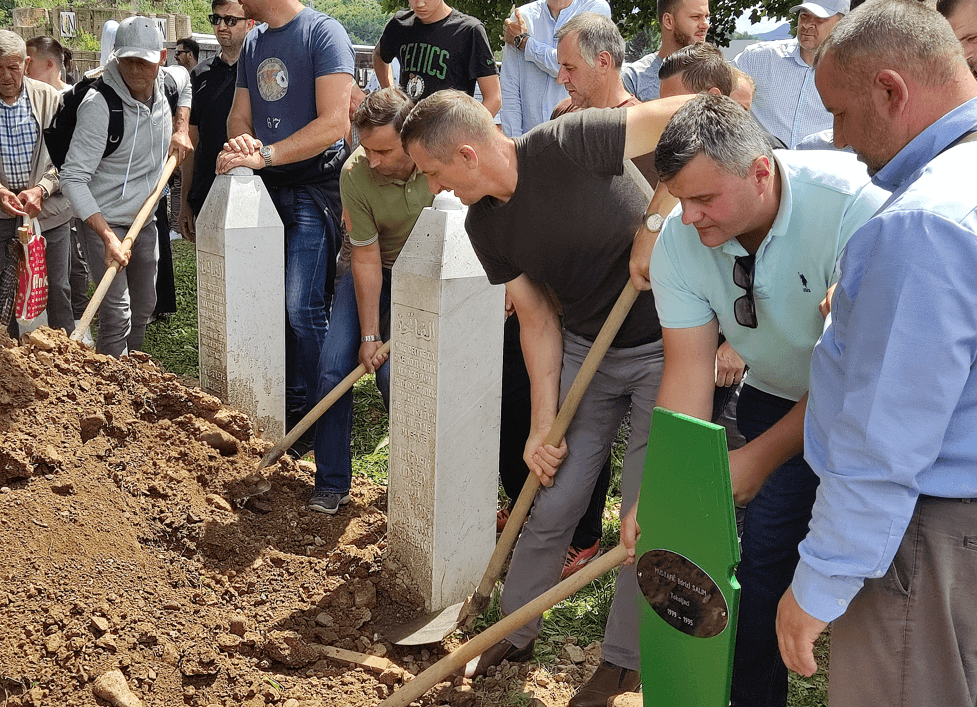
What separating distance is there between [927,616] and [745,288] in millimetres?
956

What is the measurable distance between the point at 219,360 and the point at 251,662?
2140 millimetres

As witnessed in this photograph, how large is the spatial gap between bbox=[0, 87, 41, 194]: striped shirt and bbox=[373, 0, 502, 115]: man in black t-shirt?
97.6 inches

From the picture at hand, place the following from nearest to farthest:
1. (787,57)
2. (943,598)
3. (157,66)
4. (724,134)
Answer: (943,598) < (724,134) < (787,57) < (157,66)

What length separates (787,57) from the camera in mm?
4781

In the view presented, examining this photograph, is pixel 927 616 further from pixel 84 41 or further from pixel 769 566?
pixel 84 41

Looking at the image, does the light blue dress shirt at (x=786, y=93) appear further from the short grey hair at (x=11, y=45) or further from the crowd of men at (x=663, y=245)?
the short grey hair at (x=11, y=45)

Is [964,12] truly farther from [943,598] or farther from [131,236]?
[131,236]

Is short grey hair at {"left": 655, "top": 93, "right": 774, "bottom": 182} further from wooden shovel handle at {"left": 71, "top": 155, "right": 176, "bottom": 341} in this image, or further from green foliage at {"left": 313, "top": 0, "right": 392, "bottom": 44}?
green foliage at {"left": 313, "top": 0, "right": 392, "bottom": 44}

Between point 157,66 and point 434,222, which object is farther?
point 157,66

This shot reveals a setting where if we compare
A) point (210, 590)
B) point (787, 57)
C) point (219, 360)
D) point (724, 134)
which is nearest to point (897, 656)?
point (724, 134)

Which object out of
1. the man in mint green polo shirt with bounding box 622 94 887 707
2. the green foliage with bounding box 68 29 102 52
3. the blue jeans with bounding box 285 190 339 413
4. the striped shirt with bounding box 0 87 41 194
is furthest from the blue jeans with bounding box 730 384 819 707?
the green foliage with bounding box 68 29 102 52

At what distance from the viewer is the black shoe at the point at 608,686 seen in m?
3.18

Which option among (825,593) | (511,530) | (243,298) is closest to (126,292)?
(243,298)

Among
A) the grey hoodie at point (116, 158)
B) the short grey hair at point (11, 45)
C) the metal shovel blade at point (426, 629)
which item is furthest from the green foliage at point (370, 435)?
the short grey hair at point (11, 45)
